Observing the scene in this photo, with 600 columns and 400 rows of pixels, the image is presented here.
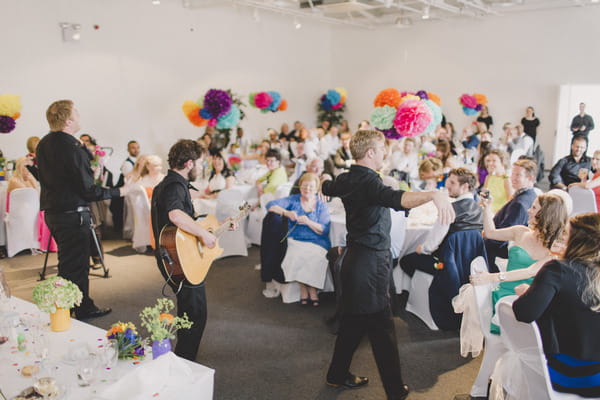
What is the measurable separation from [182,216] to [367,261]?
1.05m

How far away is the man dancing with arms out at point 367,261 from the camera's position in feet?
8.34

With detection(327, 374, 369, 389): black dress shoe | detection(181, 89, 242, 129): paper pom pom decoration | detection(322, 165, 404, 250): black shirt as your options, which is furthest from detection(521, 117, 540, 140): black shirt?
detection(322, 165, 404, 250): black shirt

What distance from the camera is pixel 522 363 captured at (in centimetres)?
228

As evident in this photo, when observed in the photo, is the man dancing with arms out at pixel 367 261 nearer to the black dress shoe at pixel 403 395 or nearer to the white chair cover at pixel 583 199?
the black dress shoe at pixel 403 395

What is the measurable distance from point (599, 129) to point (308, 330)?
32.6 ft

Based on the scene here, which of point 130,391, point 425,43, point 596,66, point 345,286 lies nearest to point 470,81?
point 425,43

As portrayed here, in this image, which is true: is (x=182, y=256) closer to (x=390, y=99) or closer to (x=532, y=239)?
(x=532, y=239)

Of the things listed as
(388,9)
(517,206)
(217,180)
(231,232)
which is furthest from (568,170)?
(388,9)

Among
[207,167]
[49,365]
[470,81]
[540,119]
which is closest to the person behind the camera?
[49,365]

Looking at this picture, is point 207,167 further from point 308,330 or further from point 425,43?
point 425,43

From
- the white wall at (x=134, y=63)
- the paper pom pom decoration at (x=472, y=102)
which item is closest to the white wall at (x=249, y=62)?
the white wall at (x=134, y=63)

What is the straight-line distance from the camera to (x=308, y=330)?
154 inches

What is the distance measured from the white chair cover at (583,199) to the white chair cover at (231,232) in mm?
3458

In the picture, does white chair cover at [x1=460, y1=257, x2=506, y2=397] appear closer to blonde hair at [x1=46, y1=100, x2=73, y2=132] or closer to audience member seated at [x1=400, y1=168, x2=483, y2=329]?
audience member seated at [x1=400, y1=168, x2=483, y2=329]
